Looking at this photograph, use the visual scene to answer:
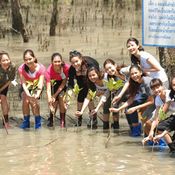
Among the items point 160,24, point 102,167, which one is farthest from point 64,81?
point 102,167

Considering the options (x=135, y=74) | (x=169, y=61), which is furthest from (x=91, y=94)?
(x=169, y=61)

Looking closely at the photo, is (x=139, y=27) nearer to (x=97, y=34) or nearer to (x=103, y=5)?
(x=97, y=34)

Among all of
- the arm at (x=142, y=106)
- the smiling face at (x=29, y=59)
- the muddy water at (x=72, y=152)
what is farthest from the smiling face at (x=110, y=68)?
the smiling face at (x=29, y=59)

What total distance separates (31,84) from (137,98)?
1.42 meters

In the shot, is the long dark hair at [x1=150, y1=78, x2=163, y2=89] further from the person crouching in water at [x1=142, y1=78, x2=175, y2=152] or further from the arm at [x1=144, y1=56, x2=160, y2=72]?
the arm at [x1=144, y1=56, x2=160, y2=72]

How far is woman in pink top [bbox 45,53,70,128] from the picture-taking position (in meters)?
9.31

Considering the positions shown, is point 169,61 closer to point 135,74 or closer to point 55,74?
point 55,74

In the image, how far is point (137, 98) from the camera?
8781 mm

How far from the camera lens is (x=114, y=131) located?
9.18m

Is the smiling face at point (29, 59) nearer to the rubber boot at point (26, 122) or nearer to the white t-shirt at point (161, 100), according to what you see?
the rubber boot at point (26, 122)

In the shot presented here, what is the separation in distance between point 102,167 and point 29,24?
40.4 ft

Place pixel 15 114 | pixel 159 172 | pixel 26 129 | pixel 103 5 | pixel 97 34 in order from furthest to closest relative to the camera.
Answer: pixel 103 5 < pixel 97 34 < pixel 15 114 < pixel 26 129 < pixel 159 172

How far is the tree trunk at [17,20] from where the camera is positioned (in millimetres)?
16672

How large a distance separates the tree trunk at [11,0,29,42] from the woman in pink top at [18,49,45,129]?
23.6ft
